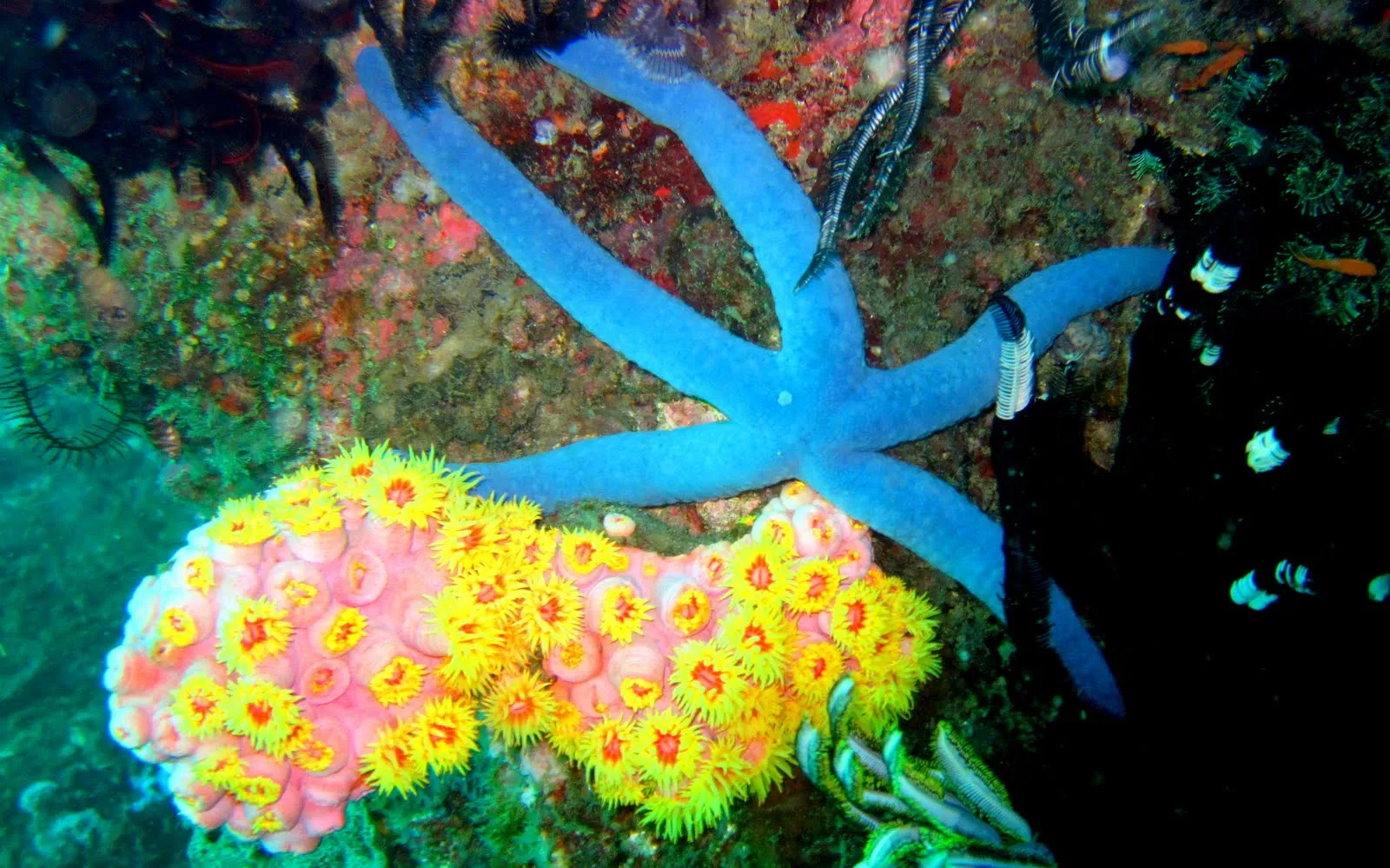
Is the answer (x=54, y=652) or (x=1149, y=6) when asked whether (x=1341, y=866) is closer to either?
(x=1149, y=6)

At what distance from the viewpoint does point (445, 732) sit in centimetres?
293

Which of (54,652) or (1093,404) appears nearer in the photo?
(1093,404)

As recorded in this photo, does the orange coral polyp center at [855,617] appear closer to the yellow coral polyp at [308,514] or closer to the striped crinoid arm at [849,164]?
the striped crinoid arm at [849,164]

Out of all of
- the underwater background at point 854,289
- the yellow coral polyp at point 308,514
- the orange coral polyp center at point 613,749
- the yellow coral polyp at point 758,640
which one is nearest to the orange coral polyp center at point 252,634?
the yellow coral polyp at point 308,514

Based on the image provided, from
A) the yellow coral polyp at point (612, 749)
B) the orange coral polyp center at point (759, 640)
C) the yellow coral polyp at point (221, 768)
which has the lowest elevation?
the yellow coral polyp at point (221, 768)

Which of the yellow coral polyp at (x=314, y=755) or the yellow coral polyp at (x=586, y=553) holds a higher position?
the yellow coral polyp at (x=586, y=553)

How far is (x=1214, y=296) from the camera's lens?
123 inches

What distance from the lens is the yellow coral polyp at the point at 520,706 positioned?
9.55ft

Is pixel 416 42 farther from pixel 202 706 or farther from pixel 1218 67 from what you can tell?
pixel 1218 67

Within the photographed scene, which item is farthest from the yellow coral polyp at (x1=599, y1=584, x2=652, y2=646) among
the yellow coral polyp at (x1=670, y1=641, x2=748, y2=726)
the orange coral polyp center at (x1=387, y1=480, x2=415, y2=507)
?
the orange coral polyp center at (x1=387, y1=480, x2=415, y2=507)

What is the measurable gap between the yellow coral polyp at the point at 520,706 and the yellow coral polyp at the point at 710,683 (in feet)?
1.95

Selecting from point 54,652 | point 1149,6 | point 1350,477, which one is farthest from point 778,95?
point 54,652

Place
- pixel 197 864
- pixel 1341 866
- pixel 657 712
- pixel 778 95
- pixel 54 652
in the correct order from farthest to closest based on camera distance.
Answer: pixel 54 652, pixel 197 864, pixel 778 95, pixel 657 712, pixel 1341 866

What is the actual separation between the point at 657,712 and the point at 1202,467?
2.72 meters
